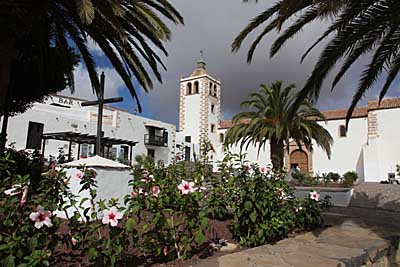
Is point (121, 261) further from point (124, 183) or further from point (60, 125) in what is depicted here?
point (60, 125)

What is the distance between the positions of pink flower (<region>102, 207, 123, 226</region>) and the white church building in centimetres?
1560

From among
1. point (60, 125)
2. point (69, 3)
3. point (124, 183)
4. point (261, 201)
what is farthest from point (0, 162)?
point (60, 125)

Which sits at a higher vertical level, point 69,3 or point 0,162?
point 69,3

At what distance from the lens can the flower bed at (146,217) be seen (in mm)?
2375

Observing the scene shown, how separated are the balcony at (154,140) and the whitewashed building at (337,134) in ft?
10.1

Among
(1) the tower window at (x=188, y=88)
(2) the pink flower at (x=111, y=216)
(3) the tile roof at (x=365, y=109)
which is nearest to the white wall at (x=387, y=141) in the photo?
(3) the tile roof at (x=365, y=109)

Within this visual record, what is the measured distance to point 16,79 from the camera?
7734 mm

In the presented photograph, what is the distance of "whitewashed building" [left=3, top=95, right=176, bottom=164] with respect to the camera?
1863 cm

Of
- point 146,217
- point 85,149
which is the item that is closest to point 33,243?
point 146,217

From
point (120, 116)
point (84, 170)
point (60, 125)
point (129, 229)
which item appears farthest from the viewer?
point (120, 116)

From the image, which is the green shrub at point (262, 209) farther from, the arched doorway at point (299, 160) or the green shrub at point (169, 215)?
the arched doorway at point (299, 160)

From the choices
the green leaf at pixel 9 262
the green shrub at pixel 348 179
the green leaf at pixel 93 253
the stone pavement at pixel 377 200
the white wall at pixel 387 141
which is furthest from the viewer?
the white wall at pixel 387 141

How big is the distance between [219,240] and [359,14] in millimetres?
4064

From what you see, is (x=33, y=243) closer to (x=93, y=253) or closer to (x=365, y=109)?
(x=93, y=253)
